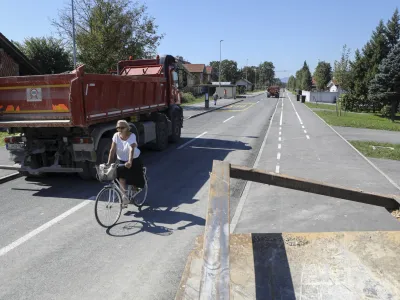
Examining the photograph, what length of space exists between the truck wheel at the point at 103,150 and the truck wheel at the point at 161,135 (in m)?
4.22

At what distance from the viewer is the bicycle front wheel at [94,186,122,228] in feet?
19.6

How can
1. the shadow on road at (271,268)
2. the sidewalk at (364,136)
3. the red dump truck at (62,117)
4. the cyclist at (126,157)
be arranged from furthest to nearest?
the sidewalk at (364,136) < the red dump truck at (62,117) < the cyclist at (126,157) < the shadow on road at (271,268)

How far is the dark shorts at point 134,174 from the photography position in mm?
6535

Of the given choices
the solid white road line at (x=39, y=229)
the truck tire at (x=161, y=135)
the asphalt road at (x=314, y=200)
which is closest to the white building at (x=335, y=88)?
the asphalt road at (x=314, y=200)

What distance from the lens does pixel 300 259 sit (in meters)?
3.30

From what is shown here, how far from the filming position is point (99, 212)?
6.00 meters

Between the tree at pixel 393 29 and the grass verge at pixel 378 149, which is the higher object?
the tree at pixel 393 29

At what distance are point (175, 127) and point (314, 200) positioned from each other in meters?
8.86

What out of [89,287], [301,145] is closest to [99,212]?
[89,287]

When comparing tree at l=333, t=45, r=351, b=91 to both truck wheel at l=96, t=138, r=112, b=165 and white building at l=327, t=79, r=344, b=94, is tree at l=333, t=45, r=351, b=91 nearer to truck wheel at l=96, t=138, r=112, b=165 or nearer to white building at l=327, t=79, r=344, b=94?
white building at l=327, t=79, r=344, b=94

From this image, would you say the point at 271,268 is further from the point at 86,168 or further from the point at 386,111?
the point at 386,111

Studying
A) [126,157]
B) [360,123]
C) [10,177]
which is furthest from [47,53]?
[126,157]

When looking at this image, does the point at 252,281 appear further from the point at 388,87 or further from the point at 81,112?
the point at 388,87

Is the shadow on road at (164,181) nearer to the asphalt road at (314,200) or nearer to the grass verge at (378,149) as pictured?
the asphalt road at (314,200)
